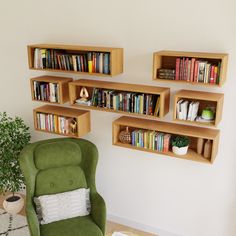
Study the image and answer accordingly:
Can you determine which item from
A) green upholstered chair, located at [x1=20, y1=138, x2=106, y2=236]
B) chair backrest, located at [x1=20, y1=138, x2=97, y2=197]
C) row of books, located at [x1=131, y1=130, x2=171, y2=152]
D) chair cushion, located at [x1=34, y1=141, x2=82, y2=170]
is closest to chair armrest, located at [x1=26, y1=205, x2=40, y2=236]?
green upholstered chair, located at [x1=20, y1=138, x2=106, y2=236]

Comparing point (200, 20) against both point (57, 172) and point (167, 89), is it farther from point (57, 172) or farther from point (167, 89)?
point (57, 172)

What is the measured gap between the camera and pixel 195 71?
7.76ft

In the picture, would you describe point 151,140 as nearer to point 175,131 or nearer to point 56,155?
point 175,131

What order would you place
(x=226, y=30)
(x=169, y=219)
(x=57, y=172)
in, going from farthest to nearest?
1. (x=169, y=219)
2. (x=57, y=172)
3. (x=226, y=30)

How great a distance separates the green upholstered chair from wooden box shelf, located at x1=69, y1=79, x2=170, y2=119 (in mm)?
425

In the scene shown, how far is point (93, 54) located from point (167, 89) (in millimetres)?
724

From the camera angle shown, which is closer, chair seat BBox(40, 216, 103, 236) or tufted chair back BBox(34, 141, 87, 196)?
chair seat BBox(40, 216, 103, 236)

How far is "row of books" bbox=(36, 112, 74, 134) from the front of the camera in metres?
3.03

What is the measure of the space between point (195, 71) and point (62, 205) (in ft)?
5.29

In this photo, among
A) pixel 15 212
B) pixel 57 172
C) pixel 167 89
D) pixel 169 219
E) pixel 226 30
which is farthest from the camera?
pixel 15 212

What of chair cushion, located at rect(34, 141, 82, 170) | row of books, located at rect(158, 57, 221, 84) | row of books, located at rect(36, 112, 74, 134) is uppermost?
row of books, located at rect(158, 57, 221, 84)

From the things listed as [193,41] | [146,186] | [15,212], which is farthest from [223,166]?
[15,212]

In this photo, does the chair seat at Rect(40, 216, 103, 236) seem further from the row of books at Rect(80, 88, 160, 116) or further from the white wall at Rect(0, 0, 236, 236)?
the row of books at Rect(80, 88, 160, 116)

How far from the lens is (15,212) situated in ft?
11.2
